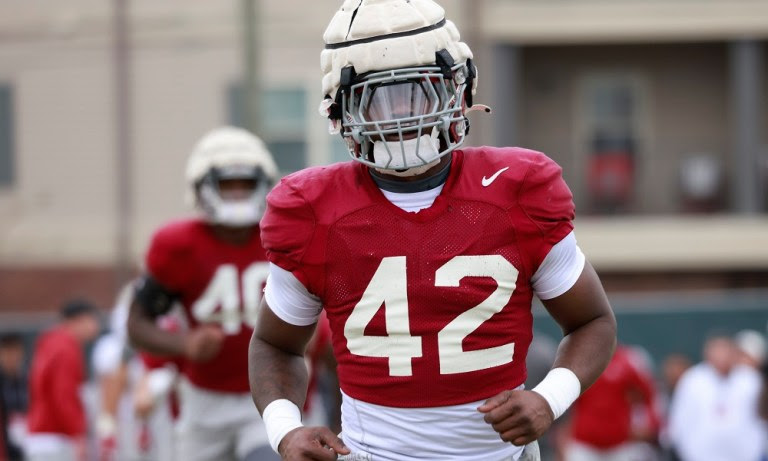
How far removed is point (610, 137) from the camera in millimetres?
21250

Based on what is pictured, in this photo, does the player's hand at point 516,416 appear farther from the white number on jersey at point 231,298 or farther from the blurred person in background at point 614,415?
the blurred person in background at point 614,415

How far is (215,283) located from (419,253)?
2723 millimetres

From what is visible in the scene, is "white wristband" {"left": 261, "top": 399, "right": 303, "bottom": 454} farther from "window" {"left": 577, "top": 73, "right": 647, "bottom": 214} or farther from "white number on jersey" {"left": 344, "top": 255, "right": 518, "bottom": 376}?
"window" {"left": 577, "top": 73, "right": 647, "bottom": 214}

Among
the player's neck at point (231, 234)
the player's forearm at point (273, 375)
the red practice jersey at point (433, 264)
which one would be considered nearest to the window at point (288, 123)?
the player's neck at point (231, 234)

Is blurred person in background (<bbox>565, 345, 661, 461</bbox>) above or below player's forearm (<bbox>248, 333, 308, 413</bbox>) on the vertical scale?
below

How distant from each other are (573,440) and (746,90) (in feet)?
33.5

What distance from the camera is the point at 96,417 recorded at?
502 inches

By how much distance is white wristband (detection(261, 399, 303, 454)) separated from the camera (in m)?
3.35

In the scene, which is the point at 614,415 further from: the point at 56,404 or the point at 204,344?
the point at 204,344

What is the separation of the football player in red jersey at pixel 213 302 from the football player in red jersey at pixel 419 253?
7.95 ft

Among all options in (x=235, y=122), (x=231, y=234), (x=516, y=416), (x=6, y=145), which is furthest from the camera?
(x=6, y=145)

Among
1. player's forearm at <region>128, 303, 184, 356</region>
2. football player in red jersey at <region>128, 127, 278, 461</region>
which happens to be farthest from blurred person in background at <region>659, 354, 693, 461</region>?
player's forearm at <region>128, 303, 184, 356</region>

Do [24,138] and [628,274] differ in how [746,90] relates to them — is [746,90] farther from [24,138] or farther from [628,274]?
[24,138]

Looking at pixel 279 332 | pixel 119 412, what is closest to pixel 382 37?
pixel 279 332
